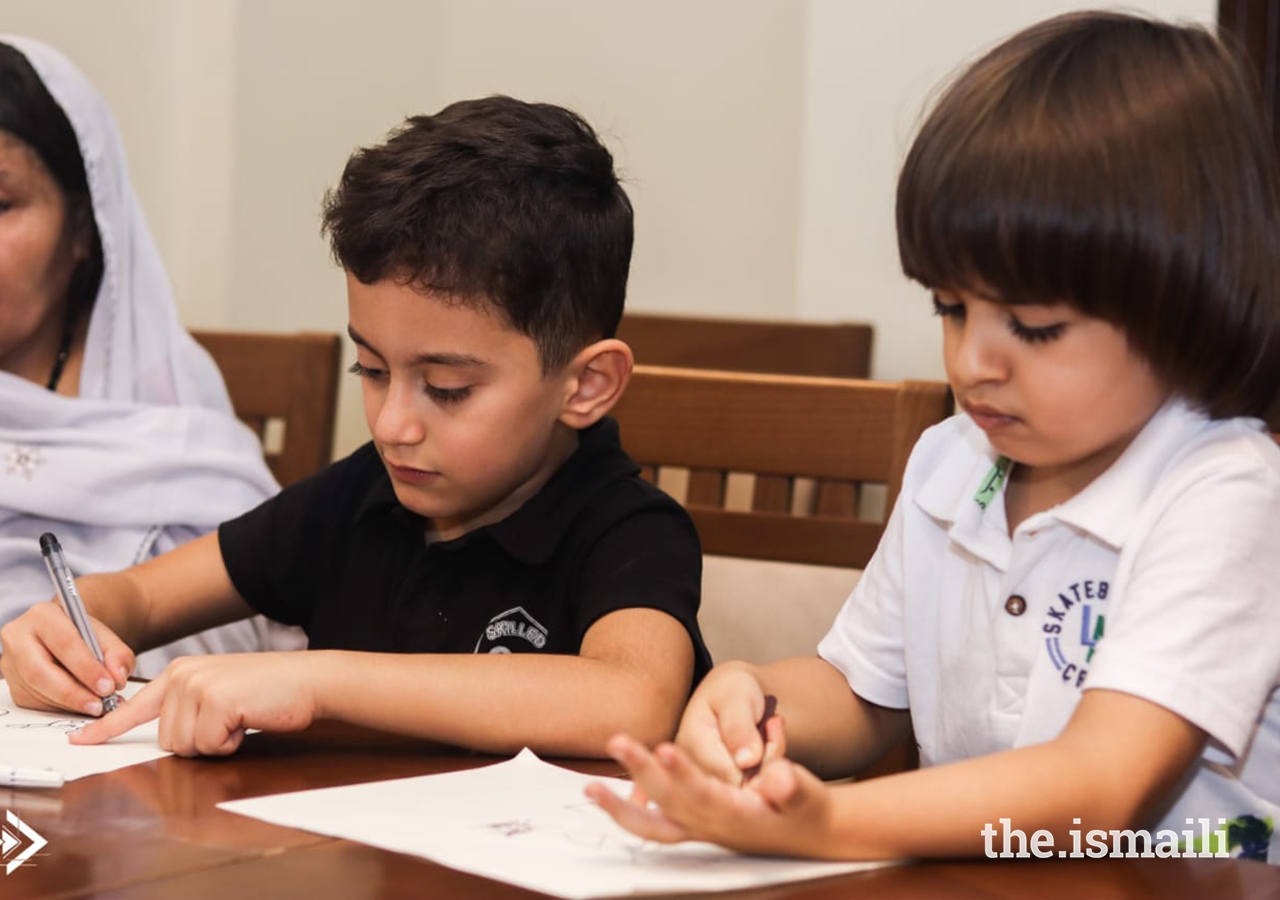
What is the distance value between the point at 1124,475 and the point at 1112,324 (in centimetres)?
11

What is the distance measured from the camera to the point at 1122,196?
0.79m

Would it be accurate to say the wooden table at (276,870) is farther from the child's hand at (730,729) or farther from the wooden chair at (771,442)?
the wooden chair at (771,442)

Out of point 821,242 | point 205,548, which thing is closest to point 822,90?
point 821,242

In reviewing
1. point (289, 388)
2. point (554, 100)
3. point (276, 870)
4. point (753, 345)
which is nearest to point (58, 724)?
point (276, 870)

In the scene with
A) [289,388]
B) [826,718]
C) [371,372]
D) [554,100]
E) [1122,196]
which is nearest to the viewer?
[1122,196]

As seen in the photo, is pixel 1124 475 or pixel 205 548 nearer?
pixel 1124 475

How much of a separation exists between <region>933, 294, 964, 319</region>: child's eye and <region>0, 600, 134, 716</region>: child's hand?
0.58 meters

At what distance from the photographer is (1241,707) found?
2.54 ft

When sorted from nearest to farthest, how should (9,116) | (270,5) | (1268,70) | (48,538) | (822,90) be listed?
1. (48,538)
2. (9,116)
3. (1268,70)
4. (822,90)
5. (270,5)

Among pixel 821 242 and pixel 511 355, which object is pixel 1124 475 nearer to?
pixel 511 355

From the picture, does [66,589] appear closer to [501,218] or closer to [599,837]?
[501,218]

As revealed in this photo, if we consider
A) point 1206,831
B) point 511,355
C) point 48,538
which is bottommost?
point 1206,831

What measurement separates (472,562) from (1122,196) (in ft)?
1.91

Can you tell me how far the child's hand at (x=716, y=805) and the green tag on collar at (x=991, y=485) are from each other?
355mm
